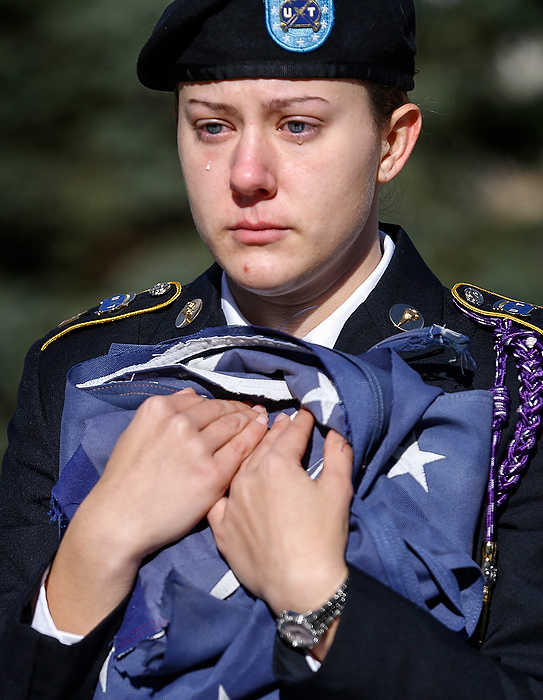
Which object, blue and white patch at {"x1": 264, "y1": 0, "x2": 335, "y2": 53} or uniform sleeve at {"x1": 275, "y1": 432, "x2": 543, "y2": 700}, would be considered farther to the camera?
blue and white patch at {"x1": 264, "y1": 0, "x2": 335, "y2": 53}

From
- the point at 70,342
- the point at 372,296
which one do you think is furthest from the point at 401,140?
the point at 70,342

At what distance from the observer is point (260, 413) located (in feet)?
5.86

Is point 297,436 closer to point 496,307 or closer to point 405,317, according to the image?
point 405,317

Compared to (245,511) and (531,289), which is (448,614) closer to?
(245,511)

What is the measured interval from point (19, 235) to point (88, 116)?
915 millimetres

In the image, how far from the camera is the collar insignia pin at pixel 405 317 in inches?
80.1

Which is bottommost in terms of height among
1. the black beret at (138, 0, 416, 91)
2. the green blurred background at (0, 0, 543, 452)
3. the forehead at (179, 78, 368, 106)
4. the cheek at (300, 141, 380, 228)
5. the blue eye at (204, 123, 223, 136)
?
the green blurred background at (0, 0, 543, 452)

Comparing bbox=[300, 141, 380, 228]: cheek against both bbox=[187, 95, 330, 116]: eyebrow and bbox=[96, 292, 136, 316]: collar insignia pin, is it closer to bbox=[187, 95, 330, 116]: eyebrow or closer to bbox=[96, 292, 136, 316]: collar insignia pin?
bbox=[187, 95, 330, 116]: eyebrow

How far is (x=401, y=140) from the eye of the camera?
7.09 feet

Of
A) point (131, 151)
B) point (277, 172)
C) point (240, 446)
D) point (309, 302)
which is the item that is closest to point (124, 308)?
point (309, 302)

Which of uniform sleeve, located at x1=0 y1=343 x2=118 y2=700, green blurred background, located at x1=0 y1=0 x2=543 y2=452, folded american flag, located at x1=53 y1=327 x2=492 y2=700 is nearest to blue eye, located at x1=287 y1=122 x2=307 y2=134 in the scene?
folded american flag, located at x1=53 y1=327 x2=492 y2=700

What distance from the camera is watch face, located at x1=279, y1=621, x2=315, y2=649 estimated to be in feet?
5.03

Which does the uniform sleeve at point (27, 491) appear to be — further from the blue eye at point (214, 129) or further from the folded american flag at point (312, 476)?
the blue eye at point (214, 129)

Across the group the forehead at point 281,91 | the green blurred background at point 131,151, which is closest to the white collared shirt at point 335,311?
the forehead at point 281,91
